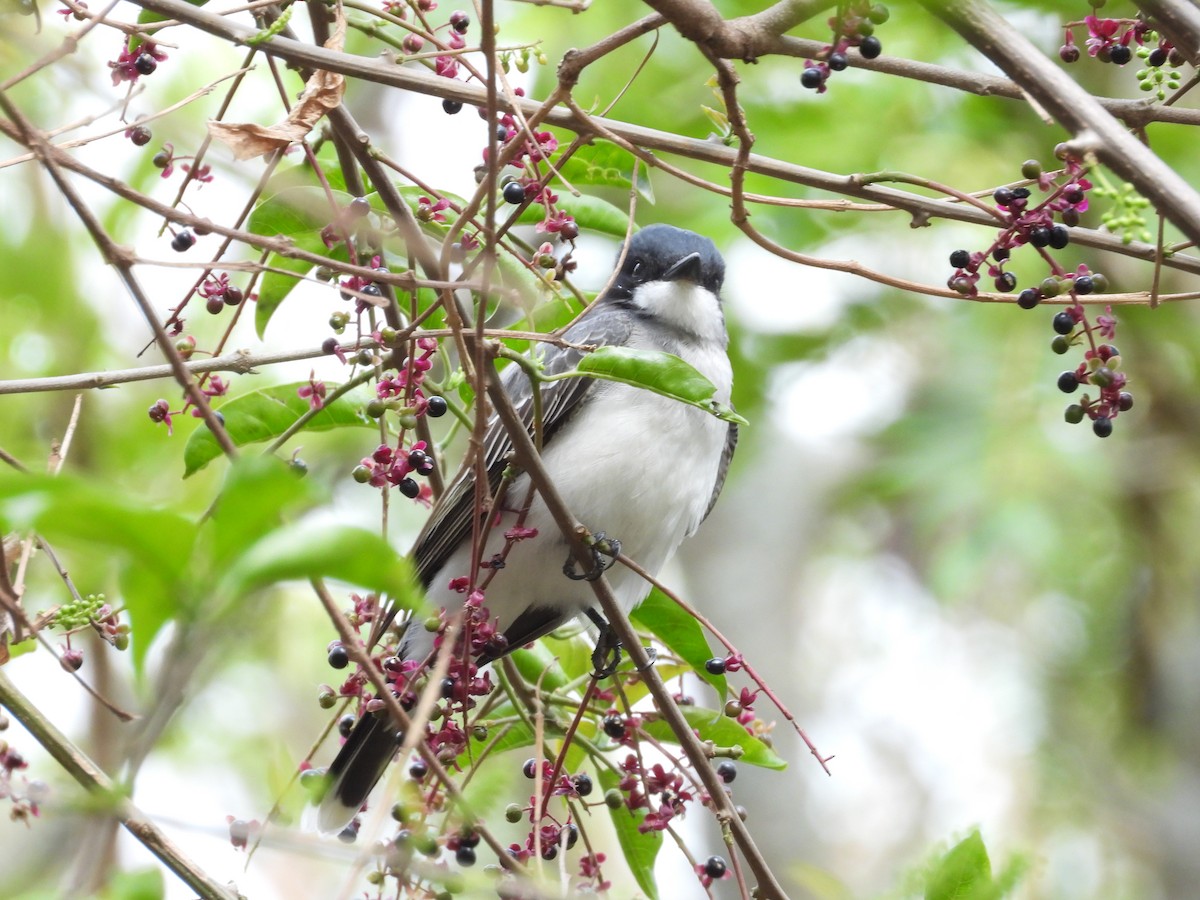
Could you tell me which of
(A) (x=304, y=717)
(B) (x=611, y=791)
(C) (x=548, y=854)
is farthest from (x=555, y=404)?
(A) (x=304, y=717)

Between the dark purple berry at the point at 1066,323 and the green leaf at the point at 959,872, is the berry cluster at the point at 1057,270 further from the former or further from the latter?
the green leaf at the point at 959,872

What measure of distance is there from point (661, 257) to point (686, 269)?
0.77 ft

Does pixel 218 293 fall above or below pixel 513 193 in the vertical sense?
below

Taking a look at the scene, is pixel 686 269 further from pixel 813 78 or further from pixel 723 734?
pixel 813 78

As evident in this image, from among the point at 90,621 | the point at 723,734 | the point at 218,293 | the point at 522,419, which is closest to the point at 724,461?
the point at 522,419

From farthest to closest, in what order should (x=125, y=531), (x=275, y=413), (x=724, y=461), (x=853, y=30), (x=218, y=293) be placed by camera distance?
(x=724, y=461) → (x=275, y=413) → (x=218, y=293) → (x=853, y=30) → (x=125, y=531)

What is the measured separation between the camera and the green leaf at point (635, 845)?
2.92 m

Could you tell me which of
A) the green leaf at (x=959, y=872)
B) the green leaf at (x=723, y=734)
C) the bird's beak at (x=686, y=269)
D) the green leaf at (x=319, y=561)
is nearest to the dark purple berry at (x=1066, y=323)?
the green leaf at (x=959, y=872)

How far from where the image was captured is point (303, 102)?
88.5 inches

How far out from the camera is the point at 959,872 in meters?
2.03

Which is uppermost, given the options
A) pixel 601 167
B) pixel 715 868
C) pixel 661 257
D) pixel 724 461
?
pixel 661 257

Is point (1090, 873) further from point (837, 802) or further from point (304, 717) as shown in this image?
point (304, 717)

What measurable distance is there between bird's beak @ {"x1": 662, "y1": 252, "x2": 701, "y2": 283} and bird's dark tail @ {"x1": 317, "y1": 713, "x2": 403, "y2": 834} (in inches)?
62.4

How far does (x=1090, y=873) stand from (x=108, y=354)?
25.1 ft
